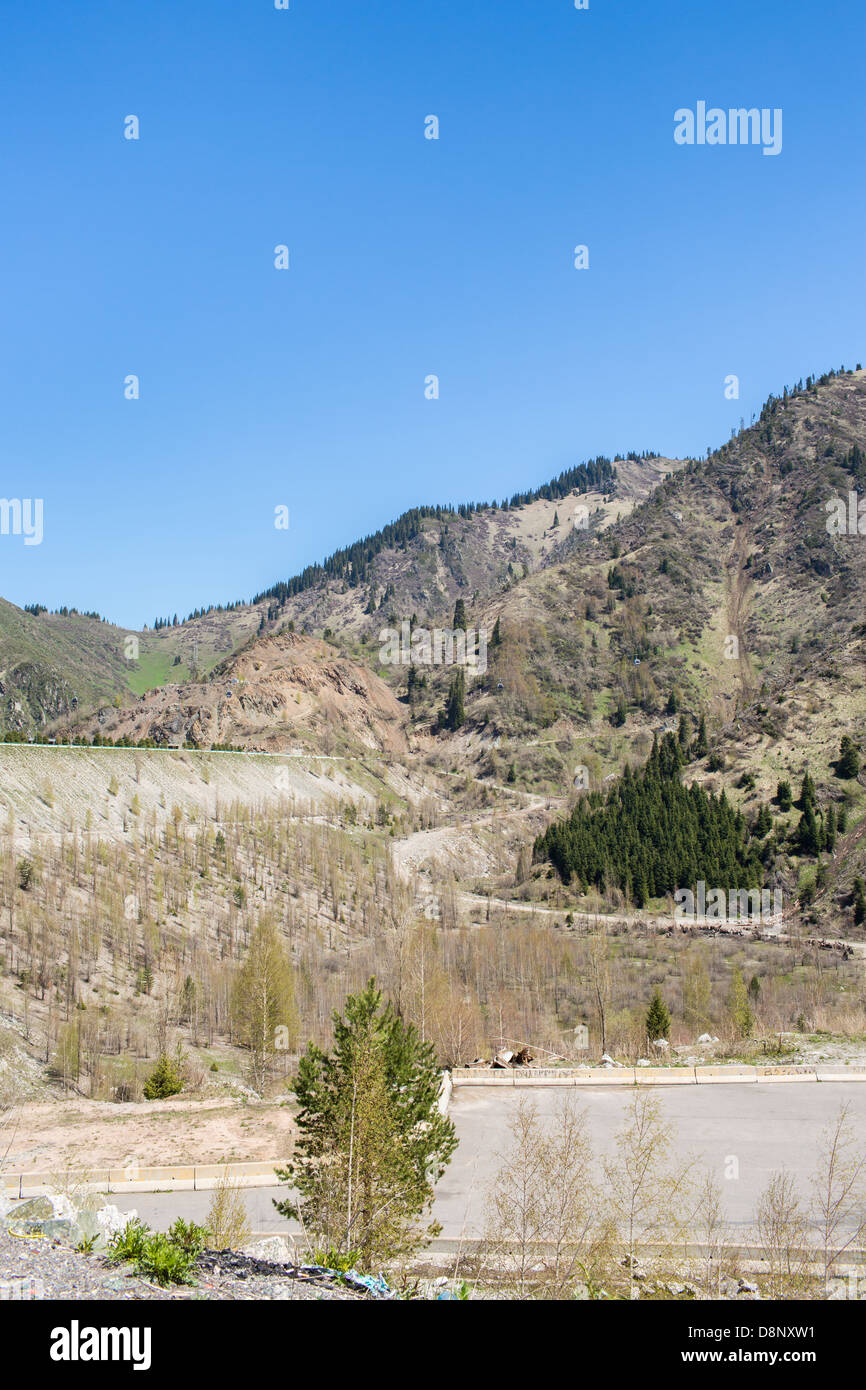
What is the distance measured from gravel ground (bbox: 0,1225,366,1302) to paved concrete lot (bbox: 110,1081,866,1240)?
10970mm

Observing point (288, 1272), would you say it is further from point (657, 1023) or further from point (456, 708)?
point (456, 708)

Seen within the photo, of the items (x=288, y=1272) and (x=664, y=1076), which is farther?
(x=664, y=1076)

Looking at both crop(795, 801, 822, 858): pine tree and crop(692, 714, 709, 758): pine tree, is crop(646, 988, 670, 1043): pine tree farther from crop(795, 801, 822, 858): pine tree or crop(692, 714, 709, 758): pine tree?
crop(692, 714, 709, 758): pine tree

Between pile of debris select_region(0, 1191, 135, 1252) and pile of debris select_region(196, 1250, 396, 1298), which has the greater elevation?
pile of debris select_region(196, 1250, 396, 1298)

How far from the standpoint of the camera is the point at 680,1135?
33.1 m

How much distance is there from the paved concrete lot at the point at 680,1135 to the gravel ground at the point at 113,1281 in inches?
432

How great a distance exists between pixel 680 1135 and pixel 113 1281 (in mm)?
24460

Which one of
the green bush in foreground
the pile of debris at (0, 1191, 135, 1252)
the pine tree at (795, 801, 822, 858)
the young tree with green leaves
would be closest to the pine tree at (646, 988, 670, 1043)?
the young tree with green leaves

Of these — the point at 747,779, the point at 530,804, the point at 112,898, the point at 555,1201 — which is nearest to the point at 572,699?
the point at 530,804

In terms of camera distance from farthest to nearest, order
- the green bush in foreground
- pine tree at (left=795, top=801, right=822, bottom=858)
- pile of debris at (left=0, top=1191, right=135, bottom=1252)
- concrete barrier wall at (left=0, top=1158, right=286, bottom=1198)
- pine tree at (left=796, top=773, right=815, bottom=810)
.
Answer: pine tree at (left=796, top=773, right=815, bottom=810)
pine tree at (left=795, top=801, right=822, bottom=858)
concrete barrier wall at (left=0, top=1158, right=286, bottom=1198)
pile of debris at (left=0, top=1191, right=135, bottom=1252)
the green bush in foreground

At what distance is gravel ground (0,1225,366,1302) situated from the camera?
519 inches

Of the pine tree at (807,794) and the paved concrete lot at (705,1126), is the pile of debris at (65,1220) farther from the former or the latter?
the pine tree at (807,794)

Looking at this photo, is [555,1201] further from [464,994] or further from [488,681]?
[488,681]

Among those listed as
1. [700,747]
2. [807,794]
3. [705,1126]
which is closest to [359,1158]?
[705,1126]
